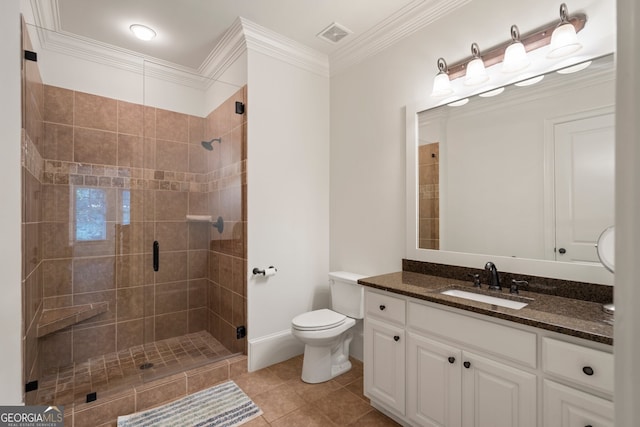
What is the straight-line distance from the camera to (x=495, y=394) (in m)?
1.30

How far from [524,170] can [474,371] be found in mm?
1115

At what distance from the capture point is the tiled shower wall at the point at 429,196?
81.4 inches

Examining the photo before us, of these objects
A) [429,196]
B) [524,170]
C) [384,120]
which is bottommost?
[429,196]

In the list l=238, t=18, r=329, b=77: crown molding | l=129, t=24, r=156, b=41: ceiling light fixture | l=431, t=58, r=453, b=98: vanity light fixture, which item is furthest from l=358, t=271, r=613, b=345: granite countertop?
l=129, t=24, r=156, b=41: ceiling light fixture

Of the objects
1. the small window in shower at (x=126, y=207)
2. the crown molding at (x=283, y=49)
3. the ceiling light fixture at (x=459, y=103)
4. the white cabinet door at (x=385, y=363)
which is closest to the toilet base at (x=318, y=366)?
the white cabinet door at (x=385, y=363)

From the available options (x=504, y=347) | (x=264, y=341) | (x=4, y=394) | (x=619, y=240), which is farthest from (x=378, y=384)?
(x=4, y=394)

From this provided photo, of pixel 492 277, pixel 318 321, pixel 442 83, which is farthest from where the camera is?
pixel 318 321

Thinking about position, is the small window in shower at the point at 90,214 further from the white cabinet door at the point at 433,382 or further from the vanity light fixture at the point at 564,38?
the vanity light fixture at the point at 564,38

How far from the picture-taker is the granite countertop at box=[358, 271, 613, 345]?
110cm

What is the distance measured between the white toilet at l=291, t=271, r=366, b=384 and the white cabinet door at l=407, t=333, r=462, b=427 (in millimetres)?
696

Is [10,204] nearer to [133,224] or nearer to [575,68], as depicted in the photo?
[133,224]

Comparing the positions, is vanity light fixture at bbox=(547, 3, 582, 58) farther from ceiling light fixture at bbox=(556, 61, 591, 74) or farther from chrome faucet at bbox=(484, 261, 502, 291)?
chrome faucet at bbox=(484, 261, 502, 291)

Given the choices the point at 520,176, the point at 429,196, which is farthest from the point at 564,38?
the point at 429,196

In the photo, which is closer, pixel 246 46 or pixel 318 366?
pixel 318 366
